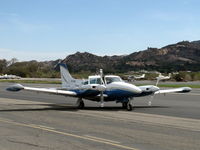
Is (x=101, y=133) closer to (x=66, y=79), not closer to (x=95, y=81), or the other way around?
(x=95, y=81)

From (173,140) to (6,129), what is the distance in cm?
598

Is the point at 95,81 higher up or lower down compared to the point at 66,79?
lower down

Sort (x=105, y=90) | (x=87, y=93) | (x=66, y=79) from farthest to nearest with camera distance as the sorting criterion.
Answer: (x=66, y=79) → (x=87, y=93) → (x=105, y=90)

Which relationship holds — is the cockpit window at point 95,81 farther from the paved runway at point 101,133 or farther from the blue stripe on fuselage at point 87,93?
the paved runway at point 101,133

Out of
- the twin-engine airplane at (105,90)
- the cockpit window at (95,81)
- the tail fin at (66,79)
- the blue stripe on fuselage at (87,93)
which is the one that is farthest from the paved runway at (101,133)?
the tail fin at (66,79)

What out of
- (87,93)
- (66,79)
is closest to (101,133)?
(87,93)

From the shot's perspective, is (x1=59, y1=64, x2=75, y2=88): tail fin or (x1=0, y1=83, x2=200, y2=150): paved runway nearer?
(x1=0, y1=83, x2=200, y2=150): paved runway

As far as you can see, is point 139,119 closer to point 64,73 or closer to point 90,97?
point 90,97

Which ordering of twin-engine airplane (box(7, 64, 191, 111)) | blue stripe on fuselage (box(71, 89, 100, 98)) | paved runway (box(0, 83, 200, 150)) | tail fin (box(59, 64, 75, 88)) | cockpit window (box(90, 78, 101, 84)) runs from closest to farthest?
paved runway (box(0, 83, 200, 150)), twin-engine airplane (box(7, 64, 191, 111)), blue stripe on fuselage (box(71, 89, 100, 98)), cockpit window (box(90, 78, 101, 84)), tail fin (box(59, 64, 75, 88))

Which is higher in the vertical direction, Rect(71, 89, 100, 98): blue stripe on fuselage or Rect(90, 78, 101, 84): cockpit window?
Rect(90, 78, 101, 84): cockpit window

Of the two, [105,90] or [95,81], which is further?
[95,81]

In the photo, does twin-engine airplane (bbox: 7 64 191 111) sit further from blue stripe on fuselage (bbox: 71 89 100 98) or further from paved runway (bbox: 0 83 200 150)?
paved runway (bbox: 0 83 200 150)

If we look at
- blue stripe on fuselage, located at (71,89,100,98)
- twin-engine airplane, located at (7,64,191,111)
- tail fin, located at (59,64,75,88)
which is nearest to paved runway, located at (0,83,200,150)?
twin-engine airplane, located at (7,64,191,111)

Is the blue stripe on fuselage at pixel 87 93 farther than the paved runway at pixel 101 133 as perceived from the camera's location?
Yes
